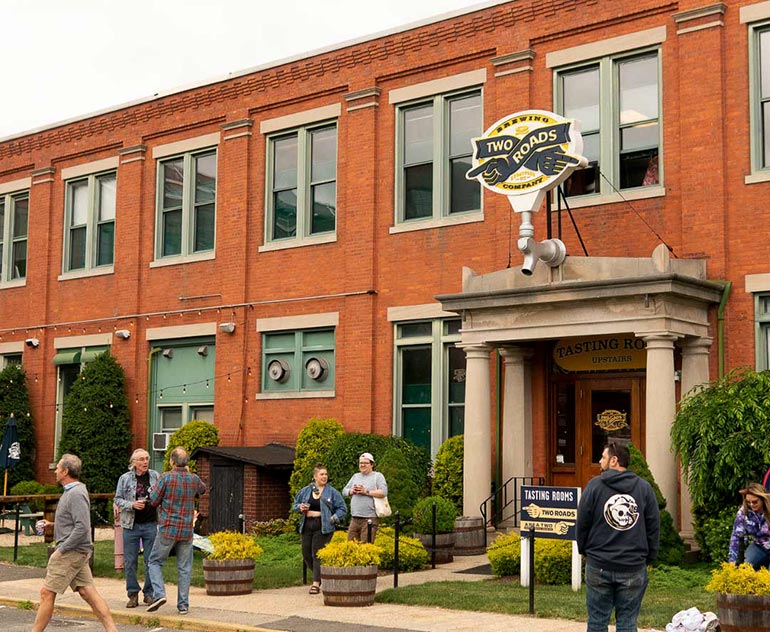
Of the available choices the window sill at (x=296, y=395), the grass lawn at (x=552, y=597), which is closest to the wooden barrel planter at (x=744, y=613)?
the grass lawn at (x=552, y=597)

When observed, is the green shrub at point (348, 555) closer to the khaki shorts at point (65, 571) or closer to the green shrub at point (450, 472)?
the khaki shorts at point (65, 571)

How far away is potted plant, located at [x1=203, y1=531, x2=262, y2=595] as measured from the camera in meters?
15.3

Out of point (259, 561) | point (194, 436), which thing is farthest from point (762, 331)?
point (194, 436)

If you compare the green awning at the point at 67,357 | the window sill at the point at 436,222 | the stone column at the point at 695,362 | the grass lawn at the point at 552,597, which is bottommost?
the grass lawn at the point at 552,597

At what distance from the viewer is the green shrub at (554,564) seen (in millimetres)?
15500

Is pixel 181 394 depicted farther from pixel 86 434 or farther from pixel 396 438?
pixel 396 438

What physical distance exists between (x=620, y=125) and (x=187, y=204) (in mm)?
10935

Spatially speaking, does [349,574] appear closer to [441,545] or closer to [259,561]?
[441,545]

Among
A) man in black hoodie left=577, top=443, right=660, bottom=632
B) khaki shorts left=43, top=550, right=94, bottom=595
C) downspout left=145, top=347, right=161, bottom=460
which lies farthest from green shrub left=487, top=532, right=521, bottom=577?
downspout left=145, top=347, right=161, bottom=460

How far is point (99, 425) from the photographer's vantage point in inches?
1050

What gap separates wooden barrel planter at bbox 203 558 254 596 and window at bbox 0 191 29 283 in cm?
1782

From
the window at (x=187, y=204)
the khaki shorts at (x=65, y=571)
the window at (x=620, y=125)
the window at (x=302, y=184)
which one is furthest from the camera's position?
the window at (x=187, y=204)

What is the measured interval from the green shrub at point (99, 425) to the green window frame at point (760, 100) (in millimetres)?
15352

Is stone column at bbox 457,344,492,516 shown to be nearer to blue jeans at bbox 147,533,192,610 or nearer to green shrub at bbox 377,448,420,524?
green shrub at bbox 377,448,420,524
